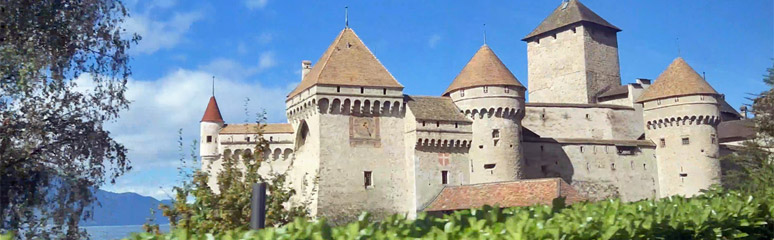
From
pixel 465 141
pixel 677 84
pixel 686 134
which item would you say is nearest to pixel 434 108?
pixel 465 141

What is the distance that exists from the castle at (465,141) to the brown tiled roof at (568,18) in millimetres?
8616

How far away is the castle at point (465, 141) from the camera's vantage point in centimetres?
3231

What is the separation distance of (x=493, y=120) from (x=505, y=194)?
5.94 meters

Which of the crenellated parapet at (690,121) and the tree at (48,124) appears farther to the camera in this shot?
the crenellated parapet at (690,121)

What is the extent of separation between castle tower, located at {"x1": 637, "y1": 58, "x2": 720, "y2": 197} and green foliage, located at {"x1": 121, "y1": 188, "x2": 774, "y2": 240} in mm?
32000

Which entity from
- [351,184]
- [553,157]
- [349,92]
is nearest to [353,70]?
[349,92]

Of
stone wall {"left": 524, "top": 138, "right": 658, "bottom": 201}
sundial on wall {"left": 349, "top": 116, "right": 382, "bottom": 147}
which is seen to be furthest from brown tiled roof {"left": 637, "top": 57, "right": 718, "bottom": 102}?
sundial on wall {"left": 349, "top": 116, "right": 382, "bottom": 147}

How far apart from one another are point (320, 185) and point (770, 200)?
78.2 feet

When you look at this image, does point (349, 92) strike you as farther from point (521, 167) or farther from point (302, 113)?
point (521, 167)

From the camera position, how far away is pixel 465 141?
112ft

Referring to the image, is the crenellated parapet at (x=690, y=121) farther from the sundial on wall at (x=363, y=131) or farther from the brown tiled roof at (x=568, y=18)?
the sundial on wall at (x=363, y=131)

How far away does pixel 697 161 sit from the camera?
39.0 m

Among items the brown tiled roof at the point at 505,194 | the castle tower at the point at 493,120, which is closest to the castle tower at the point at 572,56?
the castle tower at the point at 493,120

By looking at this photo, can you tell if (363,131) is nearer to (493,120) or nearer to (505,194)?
(493,120)
